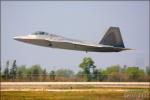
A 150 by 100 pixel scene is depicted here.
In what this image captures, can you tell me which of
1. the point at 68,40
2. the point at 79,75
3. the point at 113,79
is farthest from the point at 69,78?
the point at 68,40

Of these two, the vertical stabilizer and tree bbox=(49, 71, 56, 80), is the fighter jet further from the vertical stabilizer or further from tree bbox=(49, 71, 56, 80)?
tree bbox=(49, 71, 56, 80)

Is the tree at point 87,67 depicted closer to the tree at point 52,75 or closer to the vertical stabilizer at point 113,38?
the tree at point 52,75

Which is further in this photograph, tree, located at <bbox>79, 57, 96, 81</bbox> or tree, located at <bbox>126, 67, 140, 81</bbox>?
tree, located at <bbox>126, 67, 140, 81</bbox>

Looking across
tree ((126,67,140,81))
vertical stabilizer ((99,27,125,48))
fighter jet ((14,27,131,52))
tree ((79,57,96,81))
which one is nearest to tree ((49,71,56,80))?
tree ((79,57,96,81))

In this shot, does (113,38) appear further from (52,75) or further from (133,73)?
(133,73)

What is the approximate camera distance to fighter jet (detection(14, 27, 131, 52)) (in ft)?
Answer: 162

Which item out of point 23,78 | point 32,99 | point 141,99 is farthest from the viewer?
point 23,78

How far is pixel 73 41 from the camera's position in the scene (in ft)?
165

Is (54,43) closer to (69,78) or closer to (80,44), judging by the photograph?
(80,44)

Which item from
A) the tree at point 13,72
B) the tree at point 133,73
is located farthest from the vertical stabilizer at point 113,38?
the tree at point 13,72

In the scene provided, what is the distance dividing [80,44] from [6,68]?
80.2 feet

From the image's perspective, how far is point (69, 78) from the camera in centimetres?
7012

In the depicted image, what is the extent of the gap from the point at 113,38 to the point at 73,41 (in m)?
5.55

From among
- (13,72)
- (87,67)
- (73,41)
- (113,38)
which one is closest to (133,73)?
(87,67)
